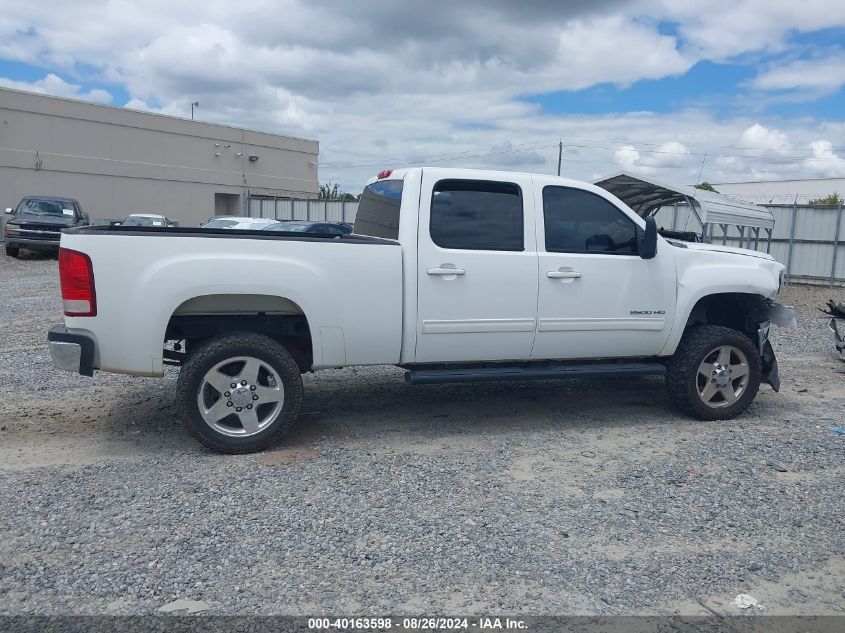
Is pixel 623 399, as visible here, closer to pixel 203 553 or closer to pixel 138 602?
pixel 203 553

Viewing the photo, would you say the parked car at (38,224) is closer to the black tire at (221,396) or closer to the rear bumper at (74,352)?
the rear bumper at (74,352)

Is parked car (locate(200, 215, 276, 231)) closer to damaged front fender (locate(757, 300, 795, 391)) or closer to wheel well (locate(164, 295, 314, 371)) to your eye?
wheel well (locate(164, 295, 314, 371))

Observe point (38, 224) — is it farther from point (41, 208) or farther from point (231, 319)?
point (231, 319)

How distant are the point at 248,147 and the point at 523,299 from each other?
3937 cm

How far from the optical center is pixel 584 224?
608cm

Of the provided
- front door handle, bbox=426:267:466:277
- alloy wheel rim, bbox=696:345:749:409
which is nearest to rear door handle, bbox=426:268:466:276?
front door handle, bbox=426:267:466:277

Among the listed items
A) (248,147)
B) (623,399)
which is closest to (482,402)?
(623,399)

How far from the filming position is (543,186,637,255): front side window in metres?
5.98

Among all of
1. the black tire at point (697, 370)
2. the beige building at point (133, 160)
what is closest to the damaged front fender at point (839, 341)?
the black tire at point (697, 370)

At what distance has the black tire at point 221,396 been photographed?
5.07m

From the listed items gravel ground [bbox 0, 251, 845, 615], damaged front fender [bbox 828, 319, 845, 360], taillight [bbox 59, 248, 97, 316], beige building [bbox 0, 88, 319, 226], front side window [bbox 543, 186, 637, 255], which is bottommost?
gravel ground [bbox 0, 251, 845, 615]

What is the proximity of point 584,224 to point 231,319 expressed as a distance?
9.36 feet

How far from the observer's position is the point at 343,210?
3378 centimetres

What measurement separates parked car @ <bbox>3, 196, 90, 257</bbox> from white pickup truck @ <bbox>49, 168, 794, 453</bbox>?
1803 centimetres
